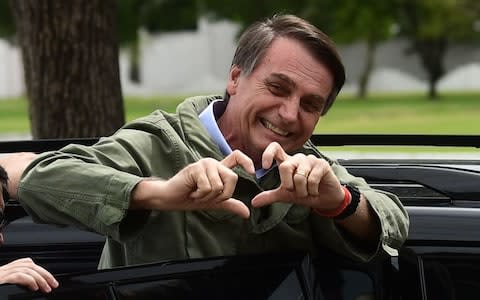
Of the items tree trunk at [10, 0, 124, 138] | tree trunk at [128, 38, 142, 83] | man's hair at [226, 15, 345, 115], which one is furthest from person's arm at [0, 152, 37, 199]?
tree trunk at [128, 38, 142, 83]

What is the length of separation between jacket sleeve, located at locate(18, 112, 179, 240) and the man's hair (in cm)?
28

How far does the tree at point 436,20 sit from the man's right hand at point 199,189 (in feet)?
114

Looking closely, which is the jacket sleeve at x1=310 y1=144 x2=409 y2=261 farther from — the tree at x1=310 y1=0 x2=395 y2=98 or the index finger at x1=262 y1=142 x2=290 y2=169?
the tree at x1=310 y1=0 x2=395 y2=98

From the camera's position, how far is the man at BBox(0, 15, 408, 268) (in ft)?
6.34

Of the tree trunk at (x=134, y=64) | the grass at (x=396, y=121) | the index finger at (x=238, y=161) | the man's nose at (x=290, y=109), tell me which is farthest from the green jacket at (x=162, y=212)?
the tree trunk at (x=134, y=64)

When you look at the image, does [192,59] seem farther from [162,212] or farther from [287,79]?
[162,212]

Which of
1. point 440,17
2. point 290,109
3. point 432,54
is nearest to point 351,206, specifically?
point 290,109

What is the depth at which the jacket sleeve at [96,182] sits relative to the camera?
1.98 meters

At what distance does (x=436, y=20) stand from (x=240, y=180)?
39.4 metres

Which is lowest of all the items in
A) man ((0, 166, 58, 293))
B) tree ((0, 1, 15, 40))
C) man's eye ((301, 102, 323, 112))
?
tree ((0, 1, 15, 40))

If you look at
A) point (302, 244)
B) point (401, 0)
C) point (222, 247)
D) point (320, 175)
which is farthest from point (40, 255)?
point (401, 0)

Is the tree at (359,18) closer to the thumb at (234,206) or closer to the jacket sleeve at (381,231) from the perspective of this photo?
the jacket sleeve at (381,231)

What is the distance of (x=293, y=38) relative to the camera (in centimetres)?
224

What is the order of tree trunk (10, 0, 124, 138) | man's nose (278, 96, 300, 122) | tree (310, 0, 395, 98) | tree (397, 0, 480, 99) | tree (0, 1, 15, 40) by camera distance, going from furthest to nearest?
tree (397, 0, 480, 99) < tree (310, 0, 395, 98) < tree (0, 1, 15, 40) < tree trunk (10, 0, 124, 138) < man's nose (278, 96, 300, 122)
